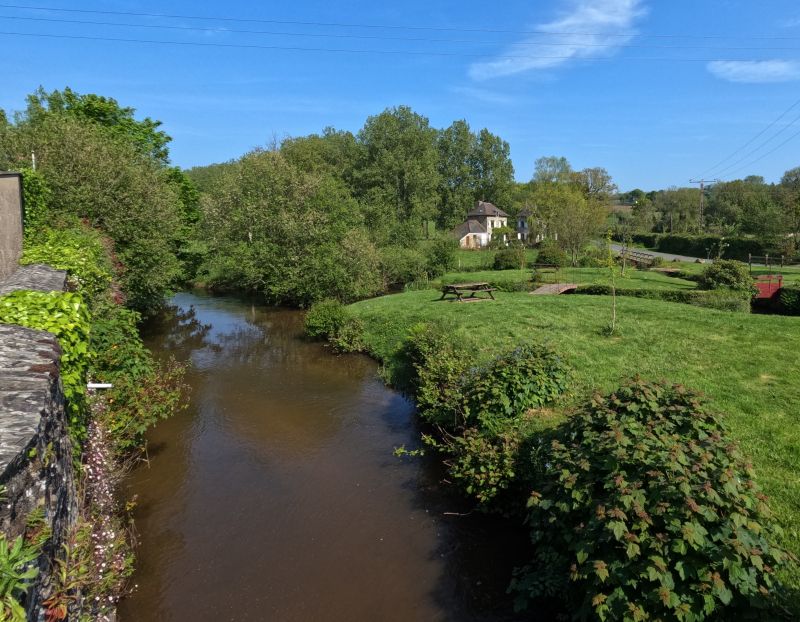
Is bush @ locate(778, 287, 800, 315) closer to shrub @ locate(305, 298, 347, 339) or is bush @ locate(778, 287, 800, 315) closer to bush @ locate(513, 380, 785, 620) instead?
shrub @ locate(305, 298, 347, 339)

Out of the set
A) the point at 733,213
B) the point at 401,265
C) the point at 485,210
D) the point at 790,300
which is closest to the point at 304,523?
the point at 790,300

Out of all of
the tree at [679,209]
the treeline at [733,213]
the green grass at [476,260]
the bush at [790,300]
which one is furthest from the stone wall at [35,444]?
the tree at [679,209]

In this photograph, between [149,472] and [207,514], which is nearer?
[207,514]

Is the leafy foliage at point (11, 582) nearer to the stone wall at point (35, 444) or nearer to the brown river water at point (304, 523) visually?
the stone wall at point (35, 444)

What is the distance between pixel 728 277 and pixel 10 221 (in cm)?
2596

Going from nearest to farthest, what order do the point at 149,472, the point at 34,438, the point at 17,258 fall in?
1. the point at 34,438
2. the point at 149,472
3. the point at 17,258

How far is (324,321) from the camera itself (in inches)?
783

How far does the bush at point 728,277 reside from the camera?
21953mm

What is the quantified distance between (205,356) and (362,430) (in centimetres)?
919

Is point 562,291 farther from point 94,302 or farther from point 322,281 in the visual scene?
point 94,302

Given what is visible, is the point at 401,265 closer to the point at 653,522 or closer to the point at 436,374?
the point at 436,374

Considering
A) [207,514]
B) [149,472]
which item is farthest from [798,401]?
[149,472]

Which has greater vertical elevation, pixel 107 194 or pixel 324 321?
pixel 107 194

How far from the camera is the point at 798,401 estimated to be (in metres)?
8.64
